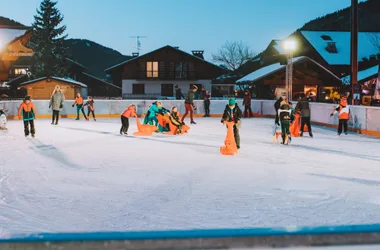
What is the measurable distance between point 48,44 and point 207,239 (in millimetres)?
52648

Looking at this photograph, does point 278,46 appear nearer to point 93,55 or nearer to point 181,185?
point 181,185

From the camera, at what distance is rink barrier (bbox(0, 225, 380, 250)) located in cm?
280

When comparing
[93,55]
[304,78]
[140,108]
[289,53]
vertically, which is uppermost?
[93,55]

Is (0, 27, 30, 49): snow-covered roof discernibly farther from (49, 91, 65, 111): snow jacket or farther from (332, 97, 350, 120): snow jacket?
(332, 97, 350, 120): snow jacket

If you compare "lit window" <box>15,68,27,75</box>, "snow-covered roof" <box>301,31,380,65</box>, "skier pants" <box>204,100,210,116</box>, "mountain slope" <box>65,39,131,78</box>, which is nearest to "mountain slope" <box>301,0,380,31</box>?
"snow-covered roof" <box>301,31,380,65</box>

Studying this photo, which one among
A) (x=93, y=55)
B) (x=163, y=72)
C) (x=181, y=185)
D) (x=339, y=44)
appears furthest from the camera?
(x=93, y=55)

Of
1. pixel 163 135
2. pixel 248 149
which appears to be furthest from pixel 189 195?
pixel 163 135

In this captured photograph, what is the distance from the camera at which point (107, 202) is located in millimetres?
6020

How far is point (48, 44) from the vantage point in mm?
52281

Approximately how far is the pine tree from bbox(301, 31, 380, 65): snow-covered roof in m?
25.9

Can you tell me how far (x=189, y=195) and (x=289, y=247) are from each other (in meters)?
3.61

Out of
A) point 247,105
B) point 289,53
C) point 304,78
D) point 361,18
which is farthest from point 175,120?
point 361,18

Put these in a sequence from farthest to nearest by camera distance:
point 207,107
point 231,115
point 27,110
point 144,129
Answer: point 207,107, point 144,129, point 27,110, point 231,115

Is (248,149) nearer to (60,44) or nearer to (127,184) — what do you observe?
(127,184)
